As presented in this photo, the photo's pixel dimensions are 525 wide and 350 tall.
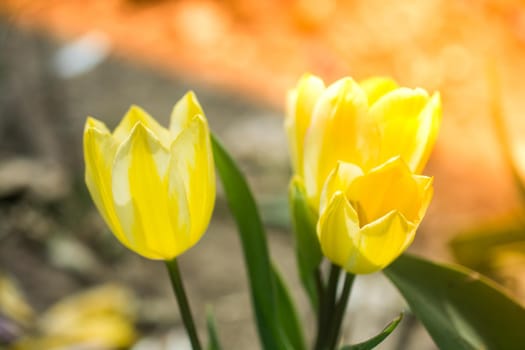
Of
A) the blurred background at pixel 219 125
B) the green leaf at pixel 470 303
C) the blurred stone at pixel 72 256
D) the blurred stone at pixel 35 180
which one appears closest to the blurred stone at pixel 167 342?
the blurred background at pixel 219 125

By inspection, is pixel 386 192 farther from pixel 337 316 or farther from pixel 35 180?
pixel 35 180

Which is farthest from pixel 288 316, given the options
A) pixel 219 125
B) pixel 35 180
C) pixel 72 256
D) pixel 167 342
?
pixel 219 125

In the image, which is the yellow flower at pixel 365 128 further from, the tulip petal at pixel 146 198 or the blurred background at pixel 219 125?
the blurred background at pixel 219 125

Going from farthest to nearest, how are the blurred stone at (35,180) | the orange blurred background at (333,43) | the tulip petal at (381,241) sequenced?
the orange blurred background at (333,43) → the blurred stone at (35,180) → the tulip petal at (381,241)

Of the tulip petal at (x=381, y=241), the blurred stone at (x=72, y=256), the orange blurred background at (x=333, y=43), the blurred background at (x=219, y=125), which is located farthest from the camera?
the orange blurred background at (x=333, y=43)

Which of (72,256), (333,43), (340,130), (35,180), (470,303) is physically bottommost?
(470,303)

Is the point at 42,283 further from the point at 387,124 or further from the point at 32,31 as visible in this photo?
the point at 32,31

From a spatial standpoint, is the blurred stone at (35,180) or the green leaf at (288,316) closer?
the green leaf at (288,316)

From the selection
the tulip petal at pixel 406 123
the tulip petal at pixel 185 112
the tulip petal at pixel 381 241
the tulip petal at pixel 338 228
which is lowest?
the tulip petal at pixel 381 241

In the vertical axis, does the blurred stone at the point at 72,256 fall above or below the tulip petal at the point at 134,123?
above
